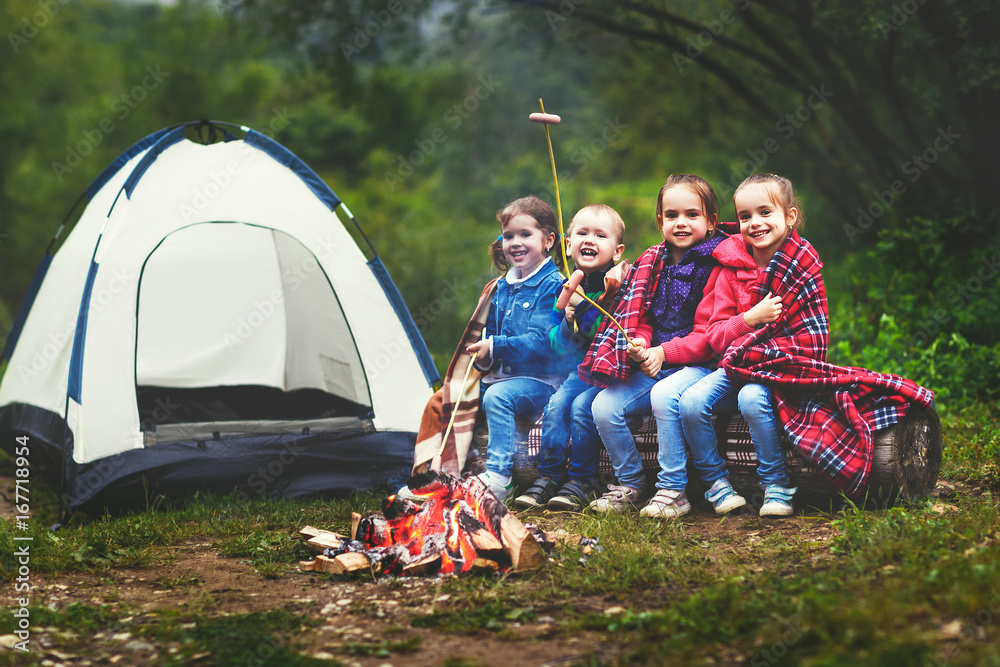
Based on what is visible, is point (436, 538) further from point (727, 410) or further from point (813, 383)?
point (813, 383)

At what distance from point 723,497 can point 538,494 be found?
905mm

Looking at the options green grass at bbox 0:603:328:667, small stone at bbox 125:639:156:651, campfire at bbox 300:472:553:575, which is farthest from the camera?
campfire at bbox 300:472:553:575

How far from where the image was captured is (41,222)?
1838 cm

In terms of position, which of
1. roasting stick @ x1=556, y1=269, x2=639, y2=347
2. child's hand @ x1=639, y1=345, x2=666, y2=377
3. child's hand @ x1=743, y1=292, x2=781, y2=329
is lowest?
child's hand @ x1=639, y1=345, x2=666, y2=377

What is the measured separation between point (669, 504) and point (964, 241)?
173 inches

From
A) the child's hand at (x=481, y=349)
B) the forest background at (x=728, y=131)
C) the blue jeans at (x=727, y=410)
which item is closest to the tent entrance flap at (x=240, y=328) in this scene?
the forest background at (x=728, y=131)

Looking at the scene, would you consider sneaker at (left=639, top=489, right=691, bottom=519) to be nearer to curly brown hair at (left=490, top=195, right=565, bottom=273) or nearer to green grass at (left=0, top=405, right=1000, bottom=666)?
green grass at (left=0, top=405, right=1000, bottom=666)

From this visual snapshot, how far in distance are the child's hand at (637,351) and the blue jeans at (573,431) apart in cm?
32

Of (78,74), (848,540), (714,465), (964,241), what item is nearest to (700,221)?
(714,465)

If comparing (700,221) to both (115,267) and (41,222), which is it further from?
(41,222)

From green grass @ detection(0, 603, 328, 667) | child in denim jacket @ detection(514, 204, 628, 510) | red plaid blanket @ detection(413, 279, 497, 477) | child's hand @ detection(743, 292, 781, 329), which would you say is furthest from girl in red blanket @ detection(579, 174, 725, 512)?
green grass @ detection(0, 603, 328, 667)

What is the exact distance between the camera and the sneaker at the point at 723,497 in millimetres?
3729

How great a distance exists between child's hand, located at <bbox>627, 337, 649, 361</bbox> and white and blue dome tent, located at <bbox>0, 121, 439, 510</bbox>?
159 cm

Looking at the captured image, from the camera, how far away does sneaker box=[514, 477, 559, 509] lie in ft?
13.5
